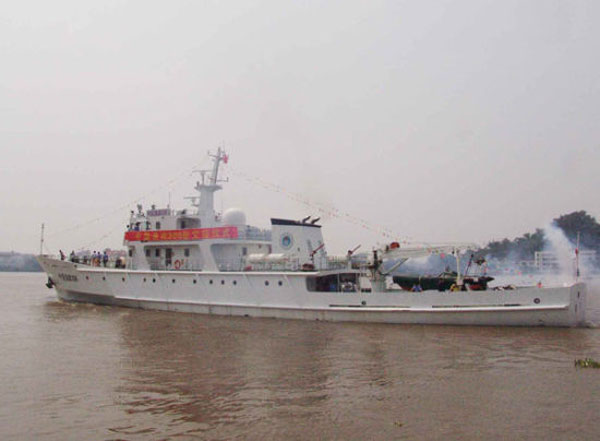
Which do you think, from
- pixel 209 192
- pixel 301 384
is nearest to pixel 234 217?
pixel 209 192

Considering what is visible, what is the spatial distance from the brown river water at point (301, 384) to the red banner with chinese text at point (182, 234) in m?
6.77

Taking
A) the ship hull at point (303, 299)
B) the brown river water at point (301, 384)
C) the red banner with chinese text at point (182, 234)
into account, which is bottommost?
the brown river water at point (301, 384)

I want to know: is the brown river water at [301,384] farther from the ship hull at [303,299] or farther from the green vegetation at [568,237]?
the green vegetation at [568,237]

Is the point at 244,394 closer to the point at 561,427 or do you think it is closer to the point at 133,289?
the point at 561,427

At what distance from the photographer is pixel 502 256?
8056 centimetres

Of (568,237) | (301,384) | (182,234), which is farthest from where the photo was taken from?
(568,237)

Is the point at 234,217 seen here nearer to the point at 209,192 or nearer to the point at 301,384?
the point at 209,192

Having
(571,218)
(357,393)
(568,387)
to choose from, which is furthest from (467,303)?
(571,218)

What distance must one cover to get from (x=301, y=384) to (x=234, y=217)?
1733cm

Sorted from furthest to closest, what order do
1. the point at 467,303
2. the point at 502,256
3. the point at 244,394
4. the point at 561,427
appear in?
the point at 502,256 → the point at 467,303 → the point at 244,394 → the point at 561,427

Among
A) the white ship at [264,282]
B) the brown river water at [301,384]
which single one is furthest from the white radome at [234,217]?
the brown river water at [301,384]

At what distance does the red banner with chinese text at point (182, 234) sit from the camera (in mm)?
25953

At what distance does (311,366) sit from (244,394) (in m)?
3.22

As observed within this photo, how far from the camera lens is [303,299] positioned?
74.1 feet
